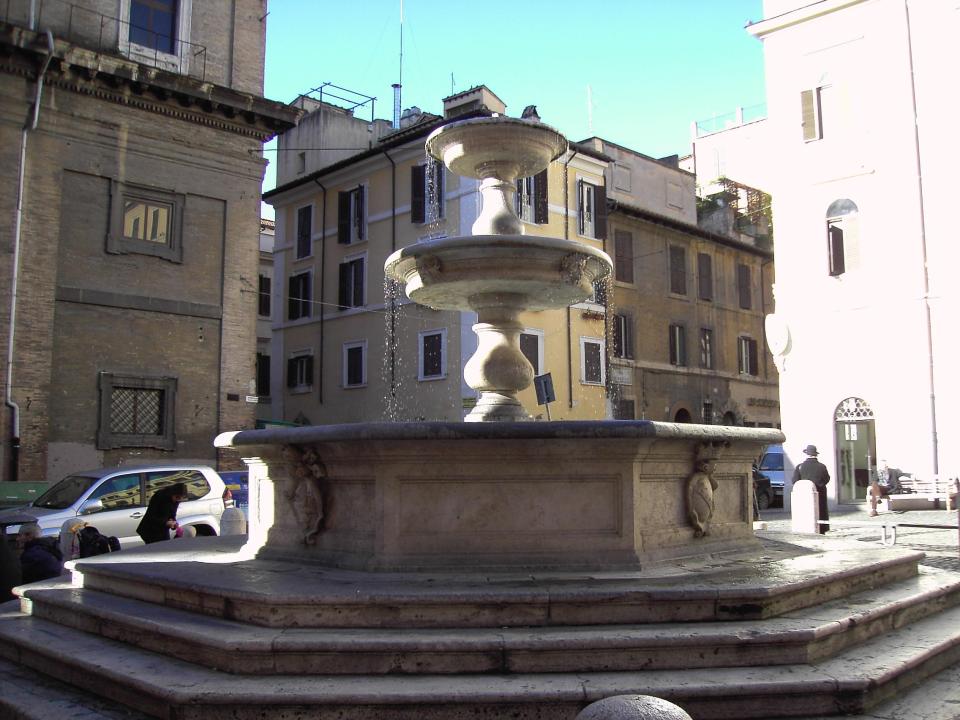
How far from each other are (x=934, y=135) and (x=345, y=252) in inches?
738

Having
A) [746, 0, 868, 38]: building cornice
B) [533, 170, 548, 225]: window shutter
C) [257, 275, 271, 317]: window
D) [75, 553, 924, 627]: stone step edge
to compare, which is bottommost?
[75, 553, 924, 627]: stone step edge

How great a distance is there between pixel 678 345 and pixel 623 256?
4.58m

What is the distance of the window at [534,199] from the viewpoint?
27594 mm

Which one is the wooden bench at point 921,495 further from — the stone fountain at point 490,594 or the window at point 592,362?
the stone fountain at point 490,594

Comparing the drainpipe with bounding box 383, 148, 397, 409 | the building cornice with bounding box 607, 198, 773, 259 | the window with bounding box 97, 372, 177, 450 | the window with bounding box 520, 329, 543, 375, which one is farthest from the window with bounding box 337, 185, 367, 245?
the window with bounding box 97, 372, 177, 450

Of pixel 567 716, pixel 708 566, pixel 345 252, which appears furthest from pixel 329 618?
pixel 345 252

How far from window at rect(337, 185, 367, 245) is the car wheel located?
15332mm

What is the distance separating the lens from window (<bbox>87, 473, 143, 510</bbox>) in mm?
12320

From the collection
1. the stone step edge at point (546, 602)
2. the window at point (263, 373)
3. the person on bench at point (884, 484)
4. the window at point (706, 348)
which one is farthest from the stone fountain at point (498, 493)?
the window at point (706, 348)

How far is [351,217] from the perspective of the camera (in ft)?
103

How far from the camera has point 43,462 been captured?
1850 centimetres

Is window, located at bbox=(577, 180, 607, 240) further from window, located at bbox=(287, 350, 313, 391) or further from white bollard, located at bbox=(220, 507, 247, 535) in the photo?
white bollard, located at bbox=(220, 507, 247, 535)

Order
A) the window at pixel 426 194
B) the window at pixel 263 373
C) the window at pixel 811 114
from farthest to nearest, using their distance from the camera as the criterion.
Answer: the window at pixel 263 373 → the window at pixel 426 194 → the window at pixel 811 114

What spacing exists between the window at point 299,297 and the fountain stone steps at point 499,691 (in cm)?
2888
